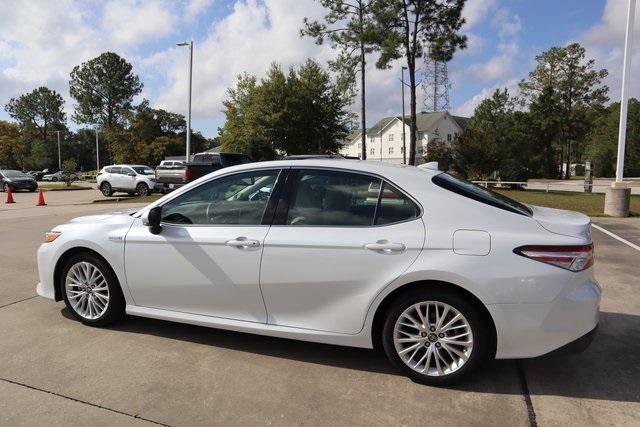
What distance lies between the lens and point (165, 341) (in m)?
4.13

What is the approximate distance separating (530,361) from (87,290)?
387cm

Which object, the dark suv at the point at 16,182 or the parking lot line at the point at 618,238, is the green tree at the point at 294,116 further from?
the parking lot line at the point at 618,238

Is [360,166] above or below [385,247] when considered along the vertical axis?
above

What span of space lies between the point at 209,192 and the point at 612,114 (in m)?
88.2

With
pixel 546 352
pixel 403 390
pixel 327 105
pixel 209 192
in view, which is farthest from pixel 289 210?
pixel 327 105

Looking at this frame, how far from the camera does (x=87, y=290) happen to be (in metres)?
4.41

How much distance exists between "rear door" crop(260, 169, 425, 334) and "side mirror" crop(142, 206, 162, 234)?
3.28 ft

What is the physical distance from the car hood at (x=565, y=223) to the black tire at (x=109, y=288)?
3529 mm

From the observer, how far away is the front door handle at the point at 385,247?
3273mm

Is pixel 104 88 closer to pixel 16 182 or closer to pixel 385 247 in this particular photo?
pixel 16 182

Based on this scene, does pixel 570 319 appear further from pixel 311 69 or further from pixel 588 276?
pixel 311 69

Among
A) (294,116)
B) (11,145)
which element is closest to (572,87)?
(294,116)

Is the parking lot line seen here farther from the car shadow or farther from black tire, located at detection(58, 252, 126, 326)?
black tire, located at detection(58, 252, 126, 326)

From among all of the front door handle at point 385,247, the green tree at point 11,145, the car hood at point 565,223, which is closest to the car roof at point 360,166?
the front door handle at point 385,247
